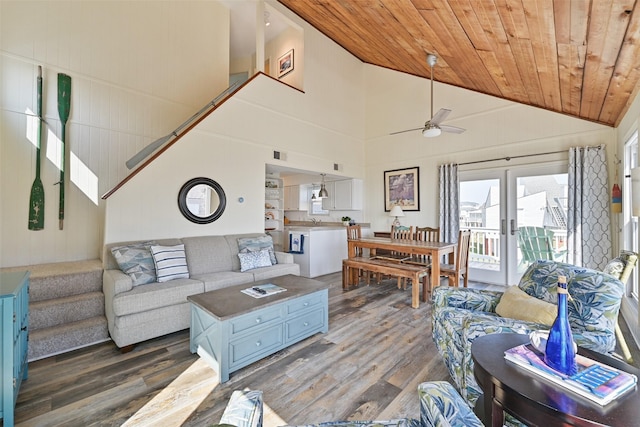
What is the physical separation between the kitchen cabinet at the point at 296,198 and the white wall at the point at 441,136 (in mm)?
1880

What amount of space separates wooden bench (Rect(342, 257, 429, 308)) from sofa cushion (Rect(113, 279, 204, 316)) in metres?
2.37

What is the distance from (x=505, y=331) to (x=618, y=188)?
11.3 ft

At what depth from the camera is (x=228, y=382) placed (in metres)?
2.09

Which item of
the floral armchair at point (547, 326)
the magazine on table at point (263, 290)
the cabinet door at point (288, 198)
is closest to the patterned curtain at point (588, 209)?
the floral armchair at point (547, 326)

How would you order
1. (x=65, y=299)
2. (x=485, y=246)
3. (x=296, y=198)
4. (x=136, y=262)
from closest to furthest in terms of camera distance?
(x=65, y=299), (x=136, y=262), (x=485, y=246), (x=296, y=198)

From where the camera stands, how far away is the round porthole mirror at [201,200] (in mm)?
3877

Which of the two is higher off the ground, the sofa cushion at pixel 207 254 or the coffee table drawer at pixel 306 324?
the sofa cushion at pixel 207 254

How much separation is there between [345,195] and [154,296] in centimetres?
481

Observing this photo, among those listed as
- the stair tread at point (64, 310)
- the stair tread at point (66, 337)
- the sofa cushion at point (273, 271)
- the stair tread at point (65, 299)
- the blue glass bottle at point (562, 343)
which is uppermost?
the blue glass bottle at point (562, 343)

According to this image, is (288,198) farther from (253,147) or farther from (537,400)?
(537,400)

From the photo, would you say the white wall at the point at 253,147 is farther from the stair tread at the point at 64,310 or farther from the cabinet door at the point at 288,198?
the cabinet door at the point at 288,198

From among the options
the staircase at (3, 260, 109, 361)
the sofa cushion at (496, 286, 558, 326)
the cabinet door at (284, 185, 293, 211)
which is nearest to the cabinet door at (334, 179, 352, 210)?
the cabinet door at (284, 185, 293, 211)

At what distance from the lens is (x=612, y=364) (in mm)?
1210

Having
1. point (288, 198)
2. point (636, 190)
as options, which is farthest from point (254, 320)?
point (288, 198)
